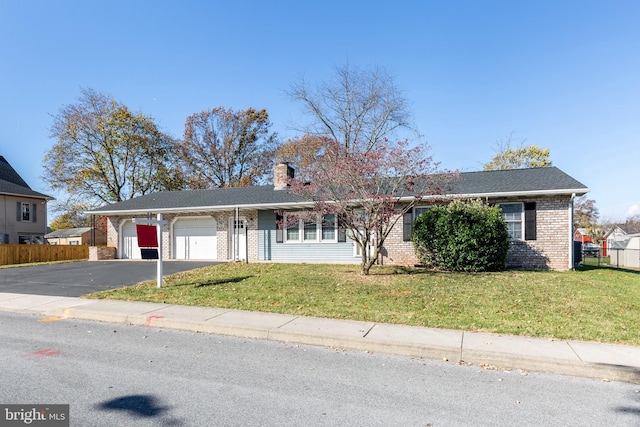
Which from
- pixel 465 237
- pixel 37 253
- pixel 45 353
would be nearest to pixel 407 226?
pixel 465 237

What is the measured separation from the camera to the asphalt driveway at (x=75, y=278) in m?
11.5

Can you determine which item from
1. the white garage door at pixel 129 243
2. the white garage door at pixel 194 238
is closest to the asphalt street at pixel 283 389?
the white garage door at pixel 194 238

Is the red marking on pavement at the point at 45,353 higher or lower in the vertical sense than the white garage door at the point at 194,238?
lower

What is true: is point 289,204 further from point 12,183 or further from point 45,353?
point 12,183

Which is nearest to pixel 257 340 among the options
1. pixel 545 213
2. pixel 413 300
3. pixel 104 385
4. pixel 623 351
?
pixel 104 385

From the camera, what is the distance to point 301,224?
58.7 feet

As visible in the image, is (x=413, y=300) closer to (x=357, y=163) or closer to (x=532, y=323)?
(x=532, y=323)

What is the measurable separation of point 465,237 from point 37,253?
24.3m

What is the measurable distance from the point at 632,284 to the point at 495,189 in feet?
17.4

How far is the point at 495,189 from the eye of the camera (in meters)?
15.2

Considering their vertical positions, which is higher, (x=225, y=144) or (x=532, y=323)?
(x=225, y=144)

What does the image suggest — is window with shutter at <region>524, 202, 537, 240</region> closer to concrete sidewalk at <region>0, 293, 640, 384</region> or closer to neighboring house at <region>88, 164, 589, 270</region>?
neighboring house at <region>88, 164, 589, 270</region>

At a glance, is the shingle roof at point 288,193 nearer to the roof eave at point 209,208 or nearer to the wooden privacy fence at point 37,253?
the roof eave at point 209,208

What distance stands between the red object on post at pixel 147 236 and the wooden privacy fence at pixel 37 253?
16.5 m
